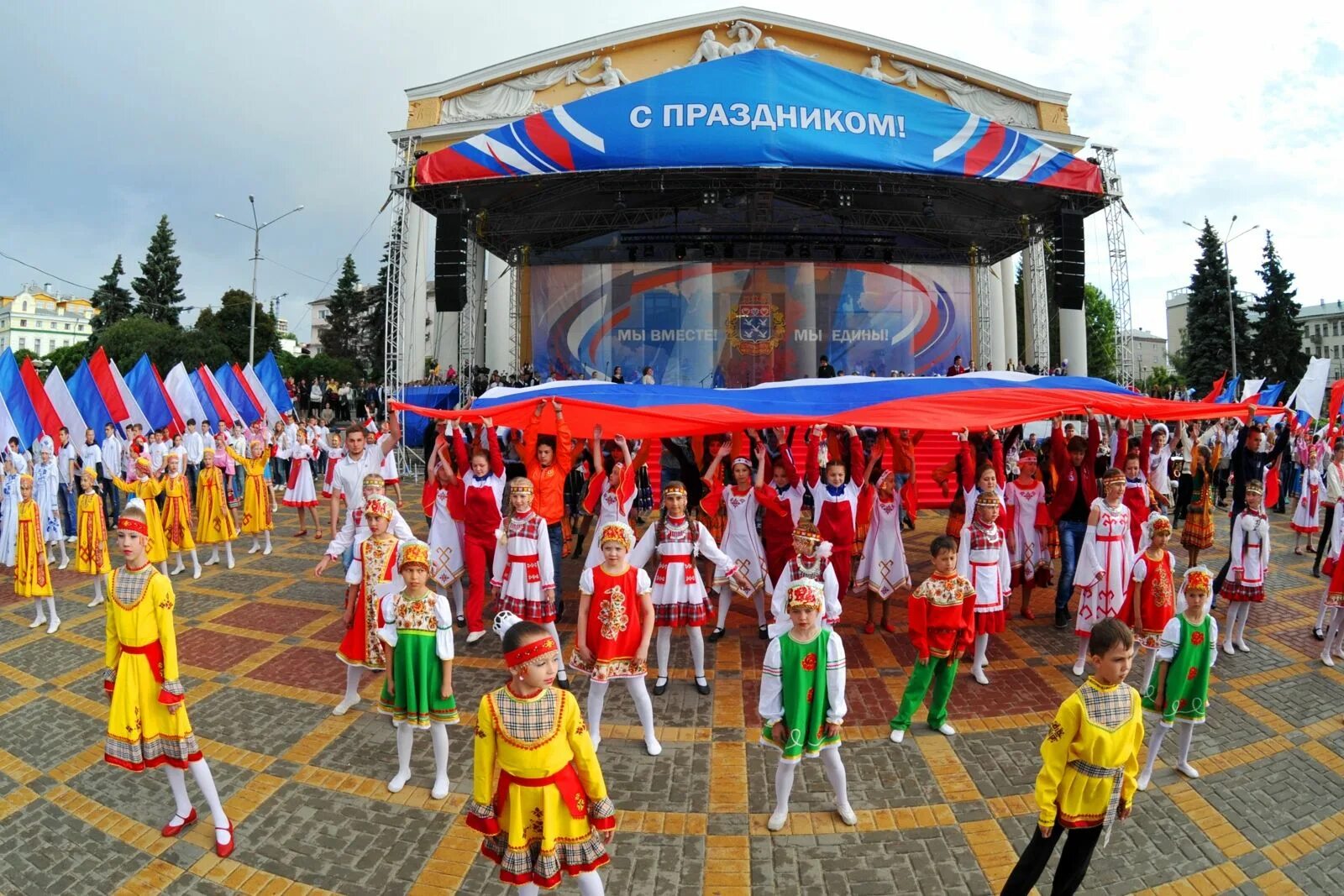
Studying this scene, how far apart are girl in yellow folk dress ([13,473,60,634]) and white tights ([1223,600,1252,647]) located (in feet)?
39.6

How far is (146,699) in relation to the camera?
3.72 meters

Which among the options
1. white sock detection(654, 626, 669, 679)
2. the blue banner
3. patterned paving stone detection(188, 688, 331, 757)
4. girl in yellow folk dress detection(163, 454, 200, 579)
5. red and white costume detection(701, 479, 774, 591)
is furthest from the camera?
the blue banner

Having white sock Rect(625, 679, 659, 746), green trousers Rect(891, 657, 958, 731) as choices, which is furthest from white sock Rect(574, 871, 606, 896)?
green trousers Rect(891, 657, 958, 731)

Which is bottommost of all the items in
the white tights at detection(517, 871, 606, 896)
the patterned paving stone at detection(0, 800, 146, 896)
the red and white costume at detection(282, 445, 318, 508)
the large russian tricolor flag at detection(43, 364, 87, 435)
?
the patterned paving stone at detection(0, 800, 146, 896)

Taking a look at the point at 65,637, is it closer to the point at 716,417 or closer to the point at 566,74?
the point at 716,417

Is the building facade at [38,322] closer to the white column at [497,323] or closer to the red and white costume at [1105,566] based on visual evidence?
the white column at [497,323]

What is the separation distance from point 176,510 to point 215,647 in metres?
3.48

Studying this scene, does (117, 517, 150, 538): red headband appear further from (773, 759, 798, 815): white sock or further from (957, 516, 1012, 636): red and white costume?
(957, 516, 1012, 636): red and white costume

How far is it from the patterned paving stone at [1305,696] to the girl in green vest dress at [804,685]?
4.06m

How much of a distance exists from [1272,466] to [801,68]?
38.6ft

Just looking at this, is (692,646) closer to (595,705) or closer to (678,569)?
(678,569)

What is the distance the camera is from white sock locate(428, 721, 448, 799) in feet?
13.9

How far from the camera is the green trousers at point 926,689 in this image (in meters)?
4.88

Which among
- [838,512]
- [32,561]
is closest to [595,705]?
[838,512]
